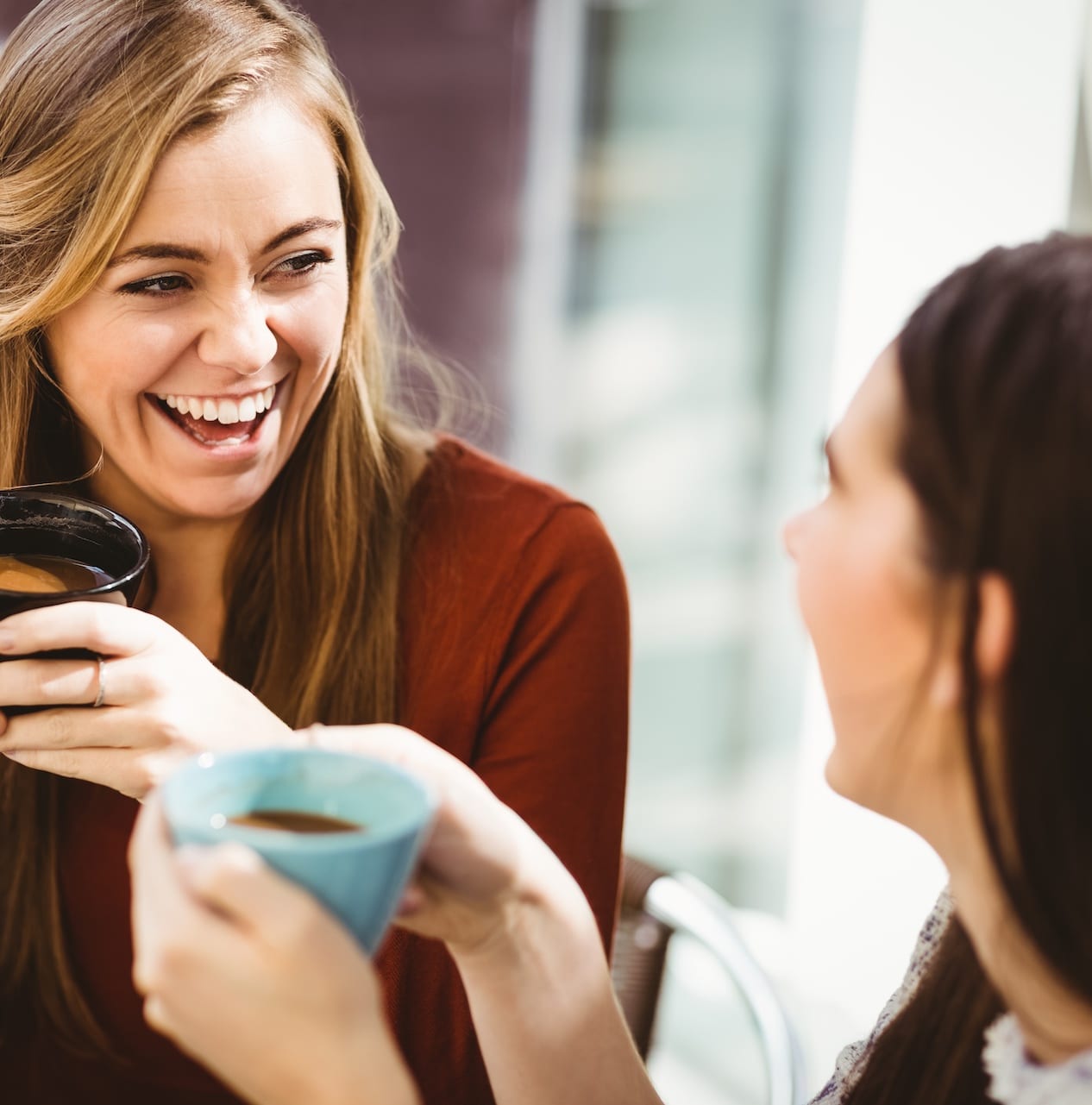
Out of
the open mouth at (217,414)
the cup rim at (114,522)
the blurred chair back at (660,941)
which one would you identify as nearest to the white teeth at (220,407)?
the open mouth at (217,414)

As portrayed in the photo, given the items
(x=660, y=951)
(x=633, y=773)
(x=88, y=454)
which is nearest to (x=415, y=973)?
(x=660, y=951)

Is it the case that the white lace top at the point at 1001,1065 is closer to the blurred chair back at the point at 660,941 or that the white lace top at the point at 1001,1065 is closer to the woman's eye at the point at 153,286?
the blurred chair back at the point at 660,941

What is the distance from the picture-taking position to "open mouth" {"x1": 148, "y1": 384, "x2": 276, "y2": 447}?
3.95ft

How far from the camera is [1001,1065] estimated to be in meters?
0.81

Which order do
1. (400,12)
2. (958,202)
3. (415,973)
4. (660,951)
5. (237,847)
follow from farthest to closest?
(400,12) → (958,202) → (660,951) → (415,973) → (237,847)

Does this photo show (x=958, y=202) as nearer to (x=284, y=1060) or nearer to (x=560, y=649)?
(x=560, y=649)

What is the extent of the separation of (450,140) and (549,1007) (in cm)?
187

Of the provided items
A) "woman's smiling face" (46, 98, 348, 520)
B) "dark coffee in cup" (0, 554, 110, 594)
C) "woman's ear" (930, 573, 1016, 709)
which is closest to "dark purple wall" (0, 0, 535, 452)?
"woman's smiling face" (46, 98, 348, 520)

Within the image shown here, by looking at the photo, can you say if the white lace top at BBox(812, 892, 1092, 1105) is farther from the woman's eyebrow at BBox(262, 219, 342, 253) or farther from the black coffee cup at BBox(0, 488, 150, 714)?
the woman's eyebrow at BBox(262, 219, 342, 253)

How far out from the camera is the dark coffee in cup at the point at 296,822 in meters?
0.65

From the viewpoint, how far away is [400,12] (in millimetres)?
2254

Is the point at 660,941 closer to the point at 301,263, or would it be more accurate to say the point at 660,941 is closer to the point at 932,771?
the point at 932,771

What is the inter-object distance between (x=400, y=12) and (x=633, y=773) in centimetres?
170

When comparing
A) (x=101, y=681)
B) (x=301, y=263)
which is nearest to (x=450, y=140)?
(x=301, y=263)
